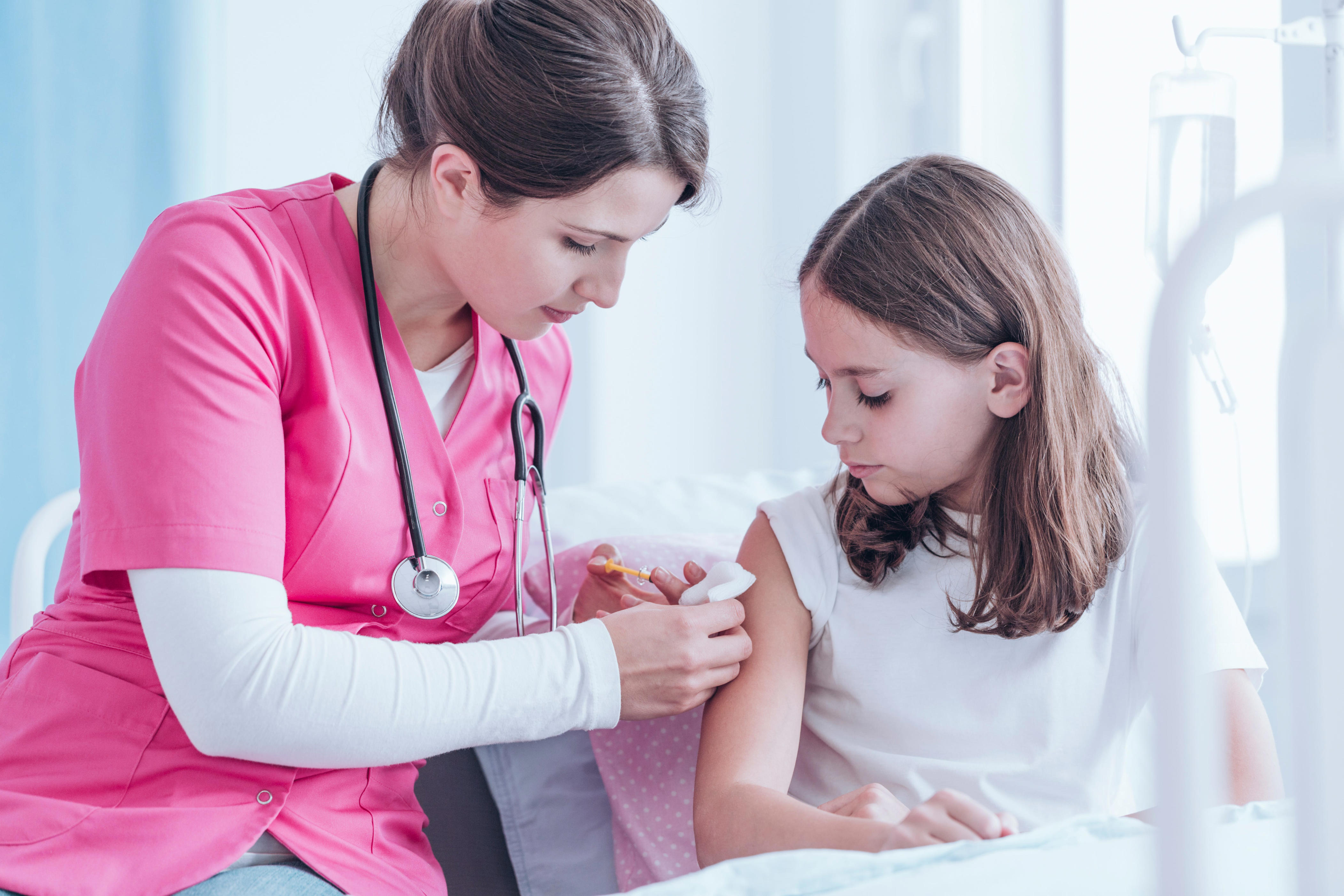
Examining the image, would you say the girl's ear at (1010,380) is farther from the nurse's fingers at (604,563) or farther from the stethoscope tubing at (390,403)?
the stethoscope tubing at (390,403)

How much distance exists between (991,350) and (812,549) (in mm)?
297

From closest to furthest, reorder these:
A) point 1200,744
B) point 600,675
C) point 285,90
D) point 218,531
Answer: point 1200,744
point 218,531
point 600,675
point 285,90

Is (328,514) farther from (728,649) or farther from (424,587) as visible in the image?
(728,649)

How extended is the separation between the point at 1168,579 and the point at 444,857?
1094 mm

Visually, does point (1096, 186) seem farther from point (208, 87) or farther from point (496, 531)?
point (208, 87)

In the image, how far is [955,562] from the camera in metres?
1.21

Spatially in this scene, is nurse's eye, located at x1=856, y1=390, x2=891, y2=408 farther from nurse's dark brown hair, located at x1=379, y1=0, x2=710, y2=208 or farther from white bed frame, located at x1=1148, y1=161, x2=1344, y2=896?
white bed frame, located at x1=1148, y1=161, x2=1344, y2=896

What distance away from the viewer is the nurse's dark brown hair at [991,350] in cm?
113

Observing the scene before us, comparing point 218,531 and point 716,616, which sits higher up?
point 218,531

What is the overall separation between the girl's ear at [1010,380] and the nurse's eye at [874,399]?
0.38 ft

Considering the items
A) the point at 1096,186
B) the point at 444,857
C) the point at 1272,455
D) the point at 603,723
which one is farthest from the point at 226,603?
the point at 1096,186

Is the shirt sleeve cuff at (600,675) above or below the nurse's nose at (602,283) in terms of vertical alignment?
below

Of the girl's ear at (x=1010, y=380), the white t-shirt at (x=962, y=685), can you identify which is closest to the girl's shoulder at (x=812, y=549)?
the white t-shirt at (x=962, y=685)

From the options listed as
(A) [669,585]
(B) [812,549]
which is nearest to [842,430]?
→ (B) [812,549]
